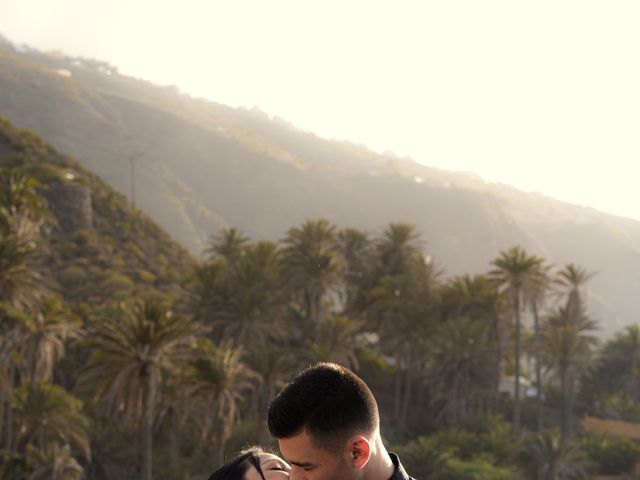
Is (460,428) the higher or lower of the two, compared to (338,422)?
lower

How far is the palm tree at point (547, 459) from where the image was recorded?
149 feet

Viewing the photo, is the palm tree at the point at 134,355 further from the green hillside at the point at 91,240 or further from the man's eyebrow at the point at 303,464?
the green hillside at the point at 91,240

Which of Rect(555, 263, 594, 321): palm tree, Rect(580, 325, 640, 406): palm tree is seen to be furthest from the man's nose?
Rect(580, 325, 640, 406): palm tree

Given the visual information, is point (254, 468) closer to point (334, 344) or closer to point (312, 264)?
point (334, 344)

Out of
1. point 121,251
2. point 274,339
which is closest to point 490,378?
point 274,339

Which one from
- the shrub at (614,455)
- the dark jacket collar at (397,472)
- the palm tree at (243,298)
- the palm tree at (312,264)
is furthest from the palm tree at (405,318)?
the dark jacket collar at (397,472)

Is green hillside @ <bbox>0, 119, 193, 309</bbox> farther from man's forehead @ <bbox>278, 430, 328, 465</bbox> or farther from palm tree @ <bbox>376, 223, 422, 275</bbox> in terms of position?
man's forehead @ <bbox>278, 430, 328, 465</bbox>

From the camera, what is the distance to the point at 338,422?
2344mm

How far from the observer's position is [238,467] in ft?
8.48

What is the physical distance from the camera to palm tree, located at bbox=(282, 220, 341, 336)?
6472 cm

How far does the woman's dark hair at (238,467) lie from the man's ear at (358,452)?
418 millimetres

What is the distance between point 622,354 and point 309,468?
3467 inches

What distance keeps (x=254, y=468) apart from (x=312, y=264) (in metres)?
61.9

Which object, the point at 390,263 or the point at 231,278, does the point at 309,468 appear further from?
the point at 390,263
